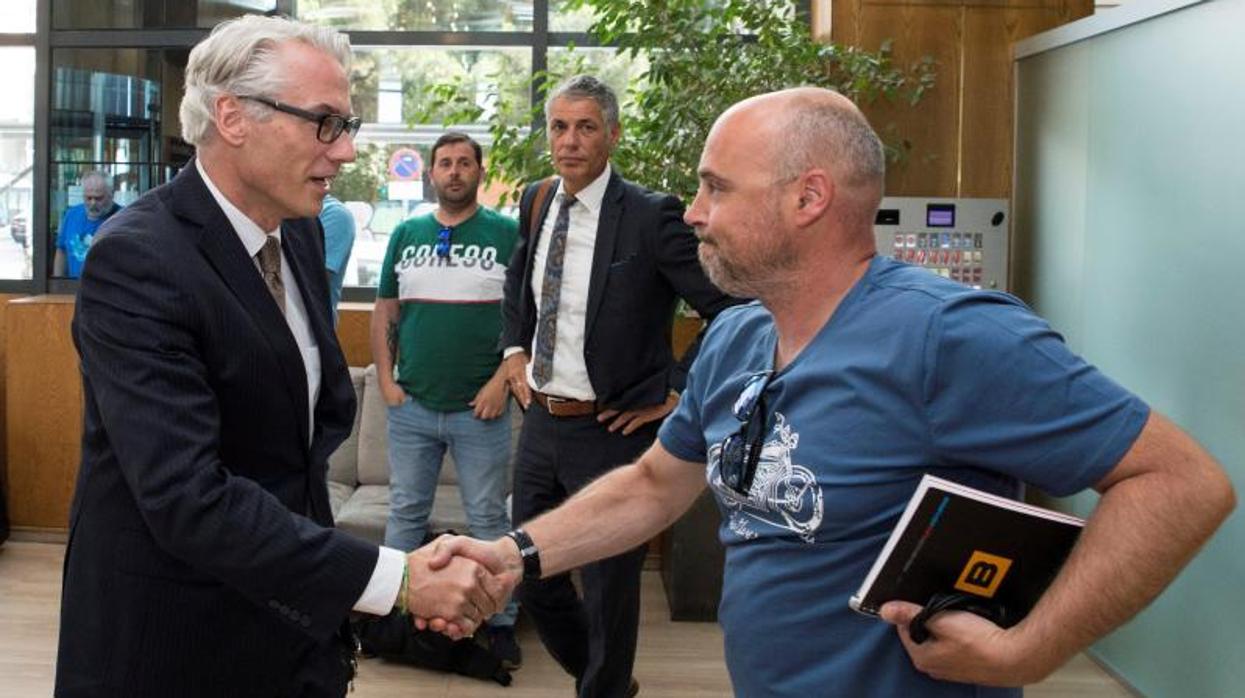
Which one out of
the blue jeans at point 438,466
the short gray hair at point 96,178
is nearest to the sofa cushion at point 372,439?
the blue jeans at point 438,466

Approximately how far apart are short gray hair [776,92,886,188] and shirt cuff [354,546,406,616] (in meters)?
0.82

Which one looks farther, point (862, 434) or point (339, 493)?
point (339, 493)

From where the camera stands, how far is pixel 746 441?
2.01 meters

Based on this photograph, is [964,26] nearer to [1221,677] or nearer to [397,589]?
[1221,677]

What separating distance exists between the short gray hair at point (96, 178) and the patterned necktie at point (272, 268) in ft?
17.7

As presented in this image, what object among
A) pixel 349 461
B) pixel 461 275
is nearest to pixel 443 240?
pixel 461 275

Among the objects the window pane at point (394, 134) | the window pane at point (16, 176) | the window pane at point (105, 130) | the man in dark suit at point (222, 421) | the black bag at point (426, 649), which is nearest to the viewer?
the man in dark suit at point (222, 421)

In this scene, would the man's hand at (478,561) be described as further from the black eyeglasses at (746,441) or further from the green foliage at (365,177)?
the green foliage at (365,177)

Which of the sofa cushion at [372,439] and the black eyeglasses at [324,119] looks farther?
the sofa cushion at [372,439]

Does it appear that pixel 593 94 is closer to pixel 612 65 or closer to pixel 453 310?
pixel 453 310

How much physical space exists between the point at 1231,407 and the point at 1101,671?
4.47 feet

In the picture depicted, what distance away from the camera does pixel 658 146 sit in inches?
224

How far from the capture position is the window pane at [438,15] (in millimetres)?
7258

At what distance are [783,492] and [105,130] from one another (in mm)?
6234
